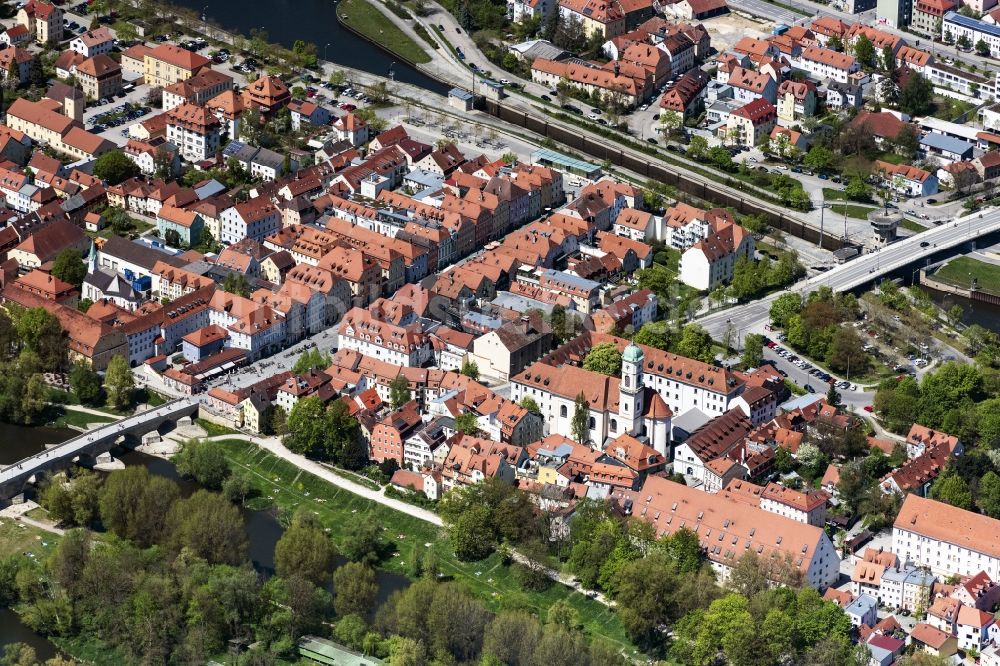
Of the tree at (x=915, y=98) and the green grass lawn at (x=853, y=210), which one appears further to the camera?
the tree at (x=915, y=98)

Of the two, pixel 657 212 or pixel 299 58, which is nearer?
pixel 657 212

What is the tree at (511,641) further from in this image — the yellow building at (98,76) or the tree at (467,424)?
the yellow building at (98,76)

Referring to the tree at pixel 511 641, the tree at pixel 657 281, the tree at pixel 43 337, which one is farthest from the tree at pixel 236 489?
the tree at pixel 657 281

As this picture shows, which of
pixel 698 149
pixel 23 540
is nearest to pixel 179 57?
pixel 698 149

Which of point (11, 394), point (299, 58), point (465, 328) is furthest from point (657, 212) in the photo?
point (11, 394)

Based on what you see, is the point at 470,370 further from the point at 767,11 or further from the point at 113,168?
the point at 767,11

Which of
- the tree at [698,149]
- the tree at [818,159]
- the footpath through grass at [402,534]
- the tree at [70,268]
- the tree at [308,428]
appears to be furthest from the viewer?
the tree at [698,149]

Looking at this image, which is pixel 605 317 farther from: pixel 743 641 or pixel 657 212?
pixel 743 641
